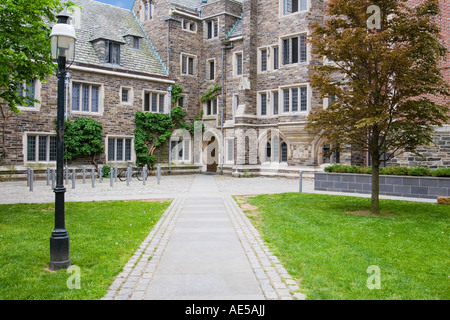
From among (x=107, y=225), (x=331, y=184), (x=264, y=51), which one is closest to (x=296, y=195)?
(x=331, y=184)

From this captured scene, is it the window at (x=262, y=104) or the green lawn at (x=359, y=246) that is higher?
the window at (x=262, y=104)

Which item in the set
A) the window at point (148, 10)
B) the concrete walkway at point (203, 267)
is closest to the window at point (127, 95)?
the window at point (148, 10)

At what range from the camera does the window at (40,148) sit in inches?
907

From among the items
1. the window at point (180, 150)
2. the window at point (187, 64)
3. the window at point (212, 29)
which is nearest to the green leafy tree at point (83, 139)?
the window at point (180, 150)

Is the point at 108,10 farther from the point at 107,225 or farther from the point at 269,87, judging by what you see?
the point at 107,225

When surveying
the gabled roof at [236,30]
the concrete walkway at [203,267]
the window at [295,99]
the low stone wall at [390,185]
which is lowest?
the concrete walkway at [203,267]

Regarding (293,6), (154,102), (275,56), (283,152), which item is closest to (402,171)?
(283,152)

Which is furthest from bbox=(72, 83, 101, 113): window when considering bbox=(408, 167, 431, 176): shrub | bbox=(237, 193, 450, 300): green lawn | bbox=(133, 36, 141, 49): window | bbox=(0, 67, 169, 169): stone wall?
bbox=(408, 167, 431, 176): shrub

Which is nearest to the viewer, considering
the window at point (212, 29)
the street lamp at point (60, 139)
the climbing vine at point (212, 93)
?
the street lamp at point (60, 139)

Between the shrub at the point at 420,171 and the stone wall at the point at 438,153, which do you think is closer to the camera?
the shrub at the point at 420,171

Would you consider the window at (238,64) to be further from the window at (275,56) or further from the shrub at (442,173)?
the shrub at (442,173)

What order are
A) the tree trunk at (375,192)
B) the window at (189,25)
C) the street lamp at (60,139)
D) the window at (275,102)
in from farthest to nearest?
the window at (189,25) → the window at (275,102) → the tree trunk at (375,192) → the street lamp at (60,139)

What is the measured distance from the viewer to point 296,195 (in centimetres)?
1560

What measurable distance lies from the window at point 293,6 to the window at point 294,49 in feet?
5.81
